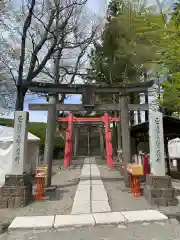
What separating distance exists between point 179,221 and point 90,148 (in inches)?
1125

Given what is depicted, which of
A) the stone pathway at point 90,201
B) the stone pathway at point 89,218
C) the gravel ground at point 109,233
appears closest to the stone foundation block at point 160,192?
the stone pathway at point 89,218

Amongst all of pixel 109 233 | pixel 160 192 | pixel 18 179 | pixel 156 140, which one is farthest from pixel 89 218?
pixel 156 140

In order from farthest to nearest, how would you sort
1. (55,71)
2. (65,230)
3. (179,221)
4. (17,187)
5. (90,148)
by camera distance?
(90,148)
(55,71)
(17,187)
(179,221)
(65,230)

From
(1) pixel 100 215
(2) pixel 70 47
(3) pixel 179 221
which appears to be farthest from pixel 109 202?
(2) pixel 70 47

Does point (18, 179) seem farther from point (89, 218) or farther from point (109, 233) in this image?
point (109, 233)

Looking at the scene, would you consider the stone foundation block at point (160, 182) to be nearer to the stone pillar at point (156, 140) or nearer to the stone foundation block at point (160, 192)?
the stone foundation block at point (160, 192)

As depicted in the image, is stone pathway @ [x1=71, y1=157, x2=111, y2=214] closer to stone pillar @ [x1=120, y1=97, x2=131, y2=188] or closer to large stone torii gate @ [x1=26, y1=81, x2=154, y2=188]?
stone pillar @ [x1=120, y1=97, x2=131, y2=188]

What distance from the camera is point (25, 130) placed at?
25.2ft

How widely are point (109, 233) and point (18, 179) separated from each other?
3.34 meters

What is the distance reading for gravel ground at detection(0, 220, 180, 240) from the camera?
4.50m

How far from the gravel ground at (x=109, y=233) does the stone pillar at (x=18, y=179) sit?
207 cm

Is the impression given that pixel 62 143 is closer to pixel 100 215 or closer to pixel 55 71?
pixel 55 71

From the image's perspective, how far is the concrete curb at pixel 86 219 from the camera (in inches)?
200

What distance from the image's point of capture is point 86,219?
17.7 feet
